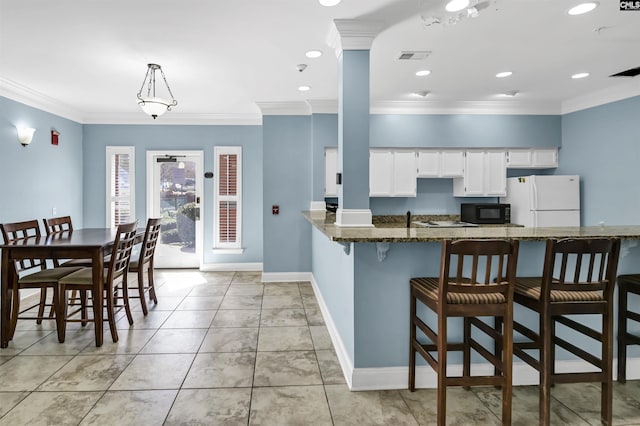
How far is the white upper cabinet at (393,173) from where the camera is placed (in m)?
5.45

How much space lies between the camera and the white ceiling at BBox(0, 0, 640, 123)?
2686 millimetres

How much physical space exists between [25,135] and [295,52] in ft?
12.2

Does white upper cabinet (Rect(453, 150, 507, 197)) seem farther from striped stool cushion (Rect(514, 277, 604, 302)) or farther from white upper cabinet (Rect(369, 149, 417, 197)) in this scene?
striped stool cushion (Rect(514, 277, 604, 302))

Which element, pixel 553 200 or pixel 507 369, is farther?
pixel 553 200

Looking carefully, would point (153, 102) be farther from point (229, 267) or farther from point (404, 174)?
point (404, 174)

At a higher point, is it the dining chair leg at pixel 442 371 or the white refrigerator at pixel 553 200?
the white refrigerator at pixel 553 200

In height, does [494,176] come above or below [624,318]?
above

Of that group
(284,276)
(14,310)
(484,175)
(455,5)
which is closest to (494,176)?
(484,175)

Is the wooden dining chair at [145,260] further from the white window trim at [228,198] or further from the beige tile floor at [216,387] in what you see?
the white window trim at [228,198]

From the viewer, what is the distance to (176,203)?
6.30m

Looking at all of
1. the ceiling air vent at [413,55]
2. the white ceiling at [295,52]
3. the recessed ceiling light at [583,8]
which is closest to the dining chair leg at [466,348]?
the white ceiling at [295,52]

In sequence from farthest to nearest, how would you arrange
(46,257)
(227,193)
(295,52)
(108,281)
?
1. (227,193)
2. (295,52)
3. (108,281)
4. (46,257)

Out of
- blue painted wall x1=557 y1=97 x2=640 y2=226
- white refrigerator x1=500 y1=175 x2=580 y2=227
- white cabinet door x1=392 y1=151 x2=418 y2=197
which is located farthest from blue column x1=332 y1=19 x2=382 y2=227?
blue painted wall x1=557 y1=97 x2=640 y2=226

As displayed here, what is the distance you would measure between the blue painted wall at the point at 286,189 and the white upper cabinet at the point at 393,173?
3.26 ft
